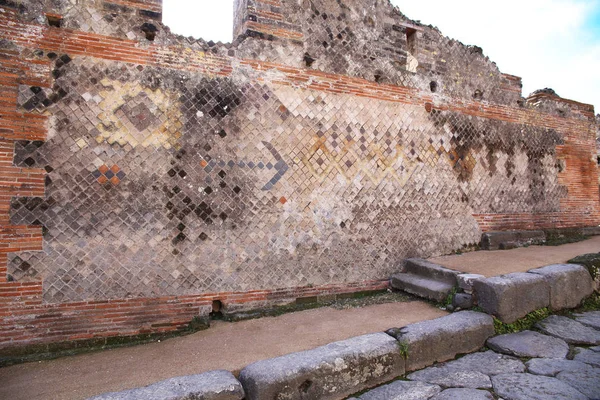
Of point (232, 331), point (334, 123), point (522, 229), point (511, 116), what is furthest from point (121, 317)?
point (511, 116)

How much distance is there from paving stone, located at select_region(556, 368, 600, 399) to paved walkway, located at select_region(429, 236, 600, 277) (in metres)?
1.65

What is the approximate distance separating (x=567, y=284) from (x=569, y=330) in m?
0.86

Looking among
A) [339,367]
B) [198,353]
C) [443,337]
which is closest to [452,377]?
[443,337]

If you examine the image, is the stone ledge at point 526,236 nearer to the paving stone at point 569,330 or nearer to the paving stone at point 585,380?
the paving stone at point 569,330

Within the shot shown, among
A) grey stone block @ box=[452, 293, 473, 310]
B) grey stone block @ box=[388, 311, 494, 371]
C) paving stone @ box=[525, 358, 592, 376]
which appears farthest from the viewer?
grey stone block @ box=[452, 293, 473, 310]

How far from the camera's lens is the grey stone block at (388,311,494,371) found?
3.45m

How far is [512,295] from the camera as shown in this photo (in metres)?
4.19

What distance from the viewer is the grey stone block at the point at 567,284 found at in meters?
4.59

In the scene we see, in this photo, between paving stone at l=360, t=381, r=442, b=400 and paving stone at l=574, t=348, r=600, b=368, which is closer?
paving stone at l=360, t=381, r=442, b=400

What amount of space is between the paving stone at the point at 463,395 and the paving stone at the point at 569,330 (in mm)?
1677

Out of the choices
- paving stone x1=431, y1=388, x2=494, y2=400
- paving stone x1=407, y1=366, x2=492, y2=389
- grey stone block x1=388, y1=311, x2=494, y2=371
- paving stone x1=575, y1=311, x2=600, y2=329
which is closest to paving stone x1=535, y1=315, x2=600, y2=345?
paving stone x1=575, y1=311, x2=600, y2=329

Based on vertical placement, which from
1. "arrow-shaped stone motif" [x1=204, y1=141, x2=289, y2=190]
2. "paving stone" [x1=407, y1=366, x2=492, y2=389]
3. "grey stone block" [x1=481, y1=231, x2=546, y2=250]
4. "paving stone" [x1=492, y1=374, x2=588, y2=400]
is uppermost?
"arrow-shaped stone motif" [x1=204, y1=141, x2=289, y2=190]

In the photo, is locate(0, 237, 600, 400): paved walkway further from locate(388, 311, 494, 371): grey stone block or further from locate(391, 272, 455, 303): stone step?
locate(388, 311, 494, 371): grey stone block

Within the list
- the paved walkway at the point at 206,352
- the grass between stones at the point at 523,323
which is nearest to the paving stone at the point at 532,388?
the paved walkway at the point at 206,352
